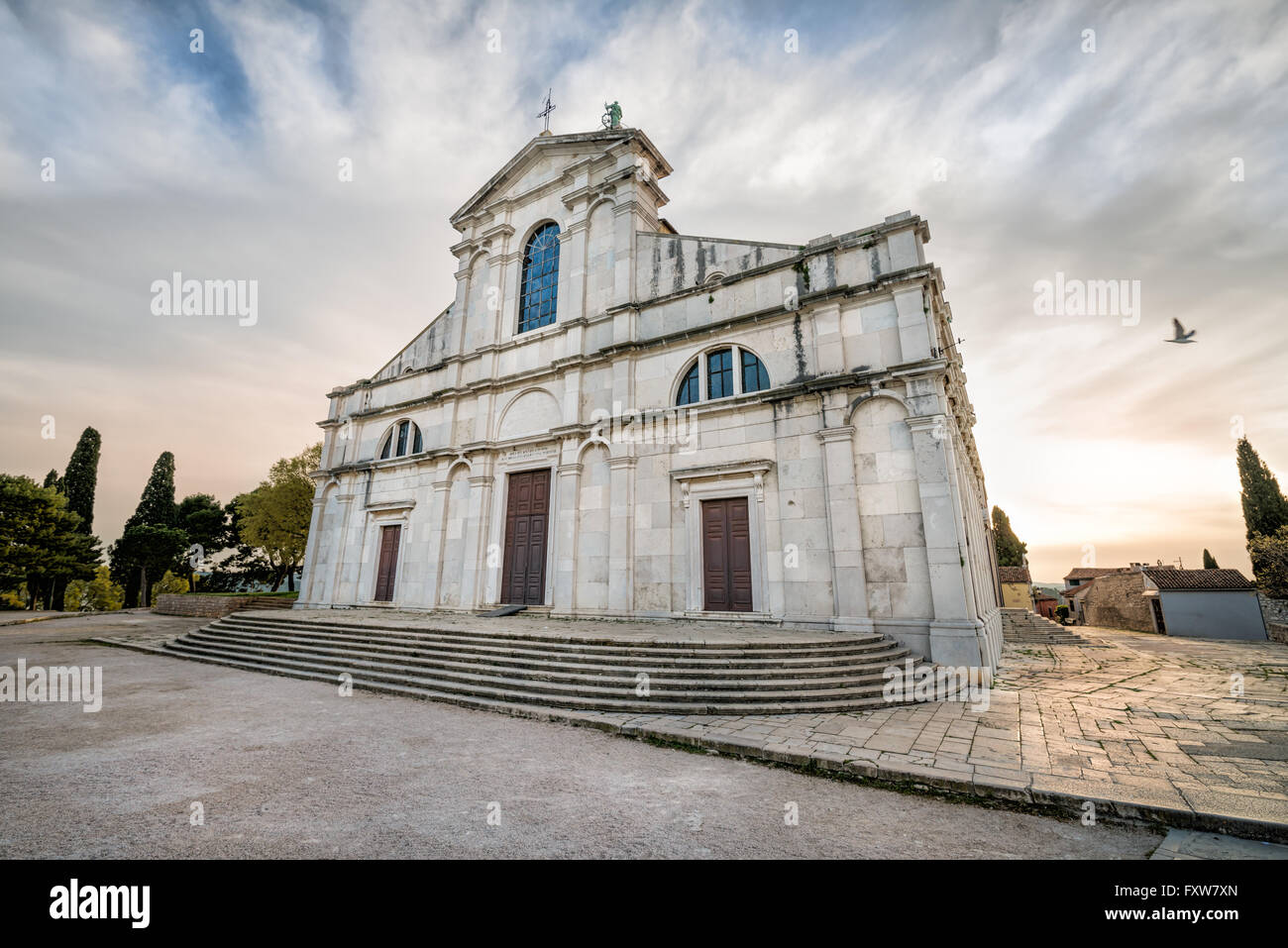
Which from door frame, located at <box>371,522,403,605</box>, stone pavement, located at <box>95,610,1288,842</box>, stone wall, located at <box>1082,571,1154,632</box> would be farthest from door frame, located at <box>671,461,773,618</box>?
stone wall, located at <box>1082,571,1154,632</box>

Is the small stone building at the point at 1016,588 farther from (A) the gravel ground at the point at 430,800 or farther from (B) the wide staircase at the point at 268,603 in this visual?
(B) the wide staircase at the point at 268,603

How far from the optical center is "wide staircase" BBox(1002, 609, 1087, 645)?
61.7ft

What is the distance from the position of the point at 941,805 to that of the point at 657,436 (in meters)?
10.3

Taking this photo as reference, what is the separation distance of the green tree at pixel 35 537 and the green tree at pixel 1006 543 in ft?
225

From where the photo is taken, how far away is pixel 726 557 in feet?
39.9

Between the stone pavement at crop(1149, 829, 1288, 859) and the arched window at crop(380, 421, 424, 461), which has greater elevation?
the arched window at crop(380, 421, 424, 461)

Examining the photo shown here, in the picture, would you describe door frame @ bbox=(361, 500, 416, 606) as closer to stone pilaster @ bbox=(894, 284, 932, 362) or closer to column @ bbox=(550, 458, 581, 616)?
column @ bbox=(550, 458, 581, 616)

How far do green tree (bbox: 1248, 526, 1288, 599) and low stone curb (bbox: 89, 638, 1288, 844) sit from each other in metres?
40.5

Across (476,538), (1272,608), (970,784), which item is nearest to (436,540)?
(476,538)

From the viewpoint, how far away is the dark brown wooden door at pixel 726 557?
11844mm

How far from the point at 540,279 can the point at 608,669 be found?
49.1 feet

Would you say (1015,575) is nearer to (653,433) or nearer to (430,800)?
(653,433)
